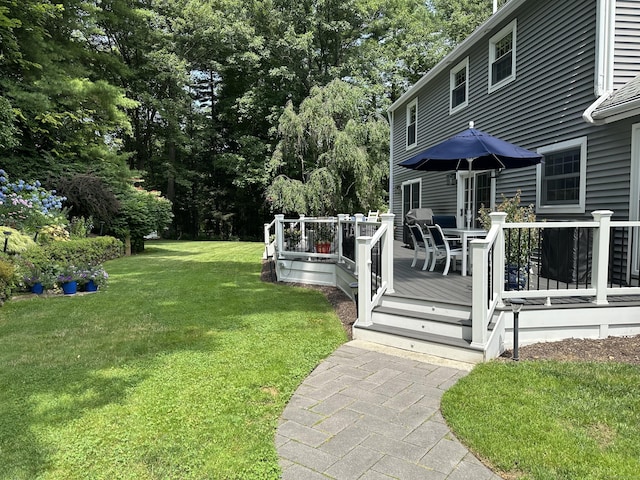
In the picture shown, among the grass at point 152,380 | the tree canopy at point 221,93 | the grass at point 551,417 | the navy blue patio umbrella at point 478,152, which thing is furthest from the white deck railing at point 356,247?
the tree canopy at point 221,93

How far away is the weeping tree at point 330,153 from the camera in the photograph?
1720cm

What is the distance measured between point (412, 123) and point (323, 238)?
7.25 m

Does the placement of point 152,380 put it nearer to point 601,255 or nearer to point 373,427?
→ point 373,427

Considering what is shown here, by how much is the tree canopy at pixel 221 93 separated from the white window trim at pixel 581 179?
33.6ft

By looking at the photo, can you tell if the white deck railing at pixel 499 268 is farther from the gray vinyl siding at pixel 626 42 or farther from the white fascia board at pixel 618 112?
the gray vinyl siding at pixel 626 42

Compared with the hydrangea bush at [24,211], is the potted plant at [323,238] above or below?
below

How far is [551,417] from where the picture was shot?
270 centimetres

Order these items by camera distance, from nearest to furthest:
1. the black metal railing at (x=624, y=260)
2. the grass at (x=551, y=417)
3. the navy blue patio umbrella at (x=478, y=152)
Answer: the grass at (x=551, y=417), the black metal railing at (x=624, y=260), the navy blue patio umbrella at (x=478, y=152)

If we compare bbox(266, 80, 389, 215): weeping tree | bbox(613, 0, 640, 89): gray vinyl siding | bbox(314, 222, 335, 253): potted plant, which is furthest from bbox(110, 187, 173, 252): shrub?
bbox(613, 0, 640, 89): gray vinyl siding

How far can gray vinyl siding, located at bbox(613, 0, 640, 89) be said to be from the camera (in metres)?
5.80

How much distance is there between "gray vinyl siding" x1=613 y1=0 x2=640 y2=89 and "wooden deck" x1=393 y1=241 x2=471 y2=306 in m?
3.65

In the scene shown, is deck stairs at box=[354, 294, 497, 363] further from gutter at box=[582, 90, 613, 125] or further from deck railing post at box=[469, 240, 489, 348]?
gutter at box=[582, 90, 613, 125]

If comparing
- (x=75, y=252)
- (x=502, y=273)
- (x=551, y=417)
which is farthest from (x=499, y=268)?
(x=75, y=252)

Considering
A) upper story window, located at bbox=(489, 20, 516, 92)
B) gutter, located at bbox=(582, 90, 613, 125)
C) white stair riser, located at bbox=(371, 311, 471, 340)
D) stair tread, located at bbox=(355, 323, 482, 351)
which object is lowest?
stair tread, located at bbox=(355, 323, 482, 351)
